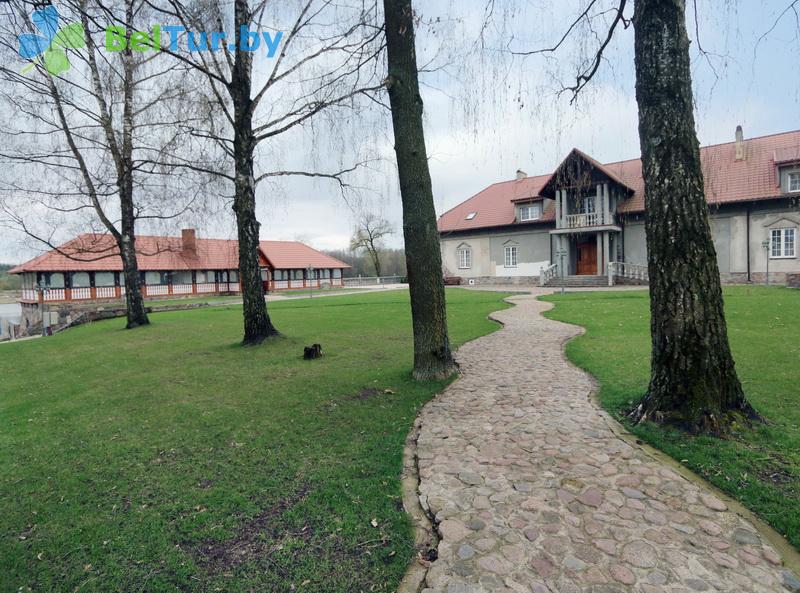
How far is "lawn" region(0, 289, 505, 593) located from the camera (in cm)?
248

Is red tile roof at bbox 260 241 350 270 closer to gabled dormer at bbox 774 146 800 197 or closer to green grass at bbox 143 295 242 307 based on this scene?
green grass at bbox 143 295 242 307

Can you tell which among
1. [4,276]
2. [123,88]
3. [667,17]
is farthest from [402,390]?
[4,276]

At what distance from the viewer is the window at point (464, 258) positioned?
3475 cm

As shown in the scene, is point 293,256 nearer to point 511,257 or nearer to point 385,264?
point 385,264

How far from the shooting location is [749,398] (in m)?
4.77

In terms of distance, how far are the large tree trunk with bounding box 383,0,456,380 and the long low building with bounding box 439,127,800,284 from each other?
13.5 m

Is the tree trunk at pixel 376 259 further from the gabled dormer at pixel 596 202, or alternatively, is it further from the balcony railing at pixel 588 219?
the balcony railing at pixel 588 219

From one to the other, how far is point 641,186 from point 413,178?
28200 mm

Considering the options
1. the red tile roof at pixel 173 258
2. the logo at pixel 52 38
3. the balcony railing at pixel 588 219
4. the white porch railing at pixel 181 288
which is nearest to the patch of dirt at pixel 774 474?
the logo at pixel 52 38

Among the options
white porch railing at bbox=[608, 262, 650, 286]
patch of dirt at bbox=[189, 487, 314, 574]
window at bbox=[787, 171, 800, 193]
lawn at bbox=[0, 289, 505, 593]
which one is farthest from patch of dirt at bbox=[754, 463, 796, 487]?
window at bbox=[787, 171, 800, 193]

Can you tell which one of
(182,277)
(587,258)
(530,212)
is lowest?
(182,277)

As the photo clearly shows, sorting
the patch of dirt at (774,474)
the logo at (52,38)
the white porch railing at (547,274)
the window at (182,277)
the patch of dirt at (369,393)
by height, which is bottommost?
the patch of dirt at (369,393)

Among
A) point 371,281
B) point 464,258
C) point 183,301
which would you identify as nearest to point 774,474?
point 464,258

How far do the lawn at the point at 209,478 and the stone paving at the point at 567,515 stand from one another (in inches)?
16.0
